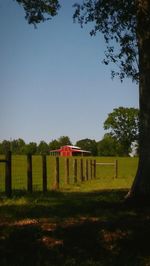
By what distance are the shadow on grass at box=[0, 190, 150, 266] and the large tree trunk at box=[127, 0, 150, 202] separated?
4.00 ft

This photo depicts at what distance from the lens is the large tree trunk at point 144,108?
14.6 metres

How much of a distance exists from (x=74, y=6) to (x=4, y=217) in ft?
24.3

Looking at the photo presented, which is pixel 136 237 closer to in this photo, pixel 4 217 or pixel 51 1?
pixel 4 217

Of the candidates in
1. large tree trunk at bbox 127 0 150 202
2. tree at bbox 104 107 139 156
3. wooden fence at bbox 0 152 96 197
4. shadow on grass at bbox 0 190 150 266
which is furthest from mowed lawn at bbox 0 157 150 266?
tree at bbox 104 107 139 156

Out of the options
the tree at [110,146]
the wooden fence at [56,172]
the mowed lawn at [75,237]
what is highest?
the tree at [110,146]

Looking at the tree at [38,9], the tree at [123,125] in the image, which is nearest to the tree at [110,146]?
the tree at [123,125]

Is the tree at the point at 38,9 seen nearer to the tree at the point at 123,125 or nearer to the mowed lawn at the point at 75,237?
the mowed lawn at the point at 75,237

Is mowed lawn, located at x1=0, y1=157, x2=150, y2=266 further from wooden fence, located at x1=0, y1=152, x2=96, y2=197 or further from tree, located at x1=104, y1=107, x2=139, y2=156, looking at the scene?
tree, located at x1=104, y1=107, x2=139, y2=156

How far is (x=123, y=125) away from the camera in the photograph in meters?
149

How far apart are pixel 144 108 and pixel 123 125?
134911mm

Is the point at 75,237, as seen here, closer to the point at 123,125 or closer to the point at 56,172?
the point at 56,172

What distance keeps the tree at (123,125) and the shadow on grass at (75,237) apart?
13410 centimetres

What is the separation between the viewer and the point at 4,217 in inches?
497

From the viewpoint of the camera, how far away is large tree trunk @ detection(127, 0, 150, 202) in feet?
48.1
